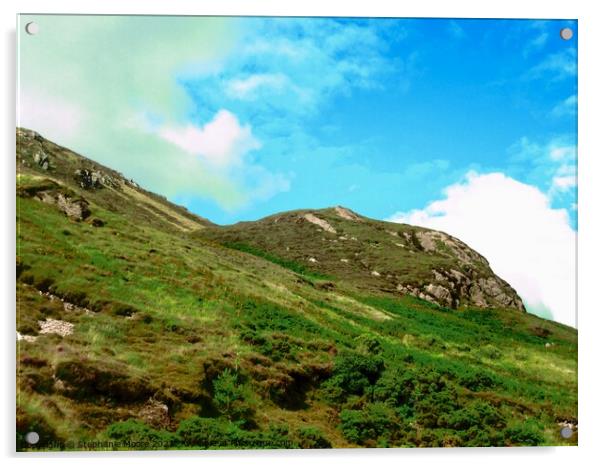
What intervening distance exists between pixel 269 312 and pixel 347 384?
14.2ft

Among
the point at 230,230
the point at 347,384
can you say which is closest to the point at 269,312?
the point at 347,384

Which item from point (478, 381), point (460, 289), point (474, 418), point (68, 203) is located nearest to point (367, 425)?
point (474, 418)

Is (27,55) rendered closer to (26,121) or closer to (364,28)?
(26,121)

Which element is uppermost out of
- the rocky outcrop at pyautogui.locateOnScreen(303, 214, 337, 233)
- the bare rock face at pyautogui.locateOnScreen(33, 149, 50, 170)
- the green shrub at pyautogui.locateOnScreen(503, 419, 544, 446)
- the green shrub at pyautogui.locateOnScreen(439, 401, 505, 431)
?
the rocky outcrop at pyautogui.locateOnScreen(303, 214, 337, 233)

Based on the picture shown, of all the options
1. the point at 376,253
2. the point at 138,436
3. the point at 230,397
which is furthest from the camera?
the point at 376,253

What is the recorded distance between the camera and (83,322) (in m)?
15.9

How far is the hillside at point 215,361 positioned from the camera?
46.8 ft

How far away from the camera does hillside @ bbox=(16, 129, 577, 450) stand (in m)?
14.3

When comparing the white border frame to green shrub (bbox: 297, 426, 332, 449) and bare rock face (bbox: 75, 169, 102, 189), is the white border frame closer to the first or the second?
green shrub (bbox: 297, 426, 332, 449)

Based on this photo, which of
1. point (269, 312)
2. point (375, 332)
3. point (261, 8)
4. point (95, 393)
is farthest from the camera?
point (375, 332)

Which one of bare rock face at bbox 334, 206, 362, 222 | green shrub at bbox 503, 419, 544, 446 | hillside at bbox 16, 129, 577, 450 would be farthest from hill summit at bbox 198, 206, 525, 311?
green shrub at bbox 503, 419, 544, 446

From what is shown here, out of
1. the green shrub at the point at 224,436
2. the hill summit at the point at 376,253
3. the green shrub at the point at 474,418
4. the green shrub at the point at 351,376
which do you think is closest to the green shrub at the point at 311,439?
the green shrub at the point at 224,436

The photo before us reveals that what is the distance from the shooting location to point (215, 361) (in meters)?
16.0
